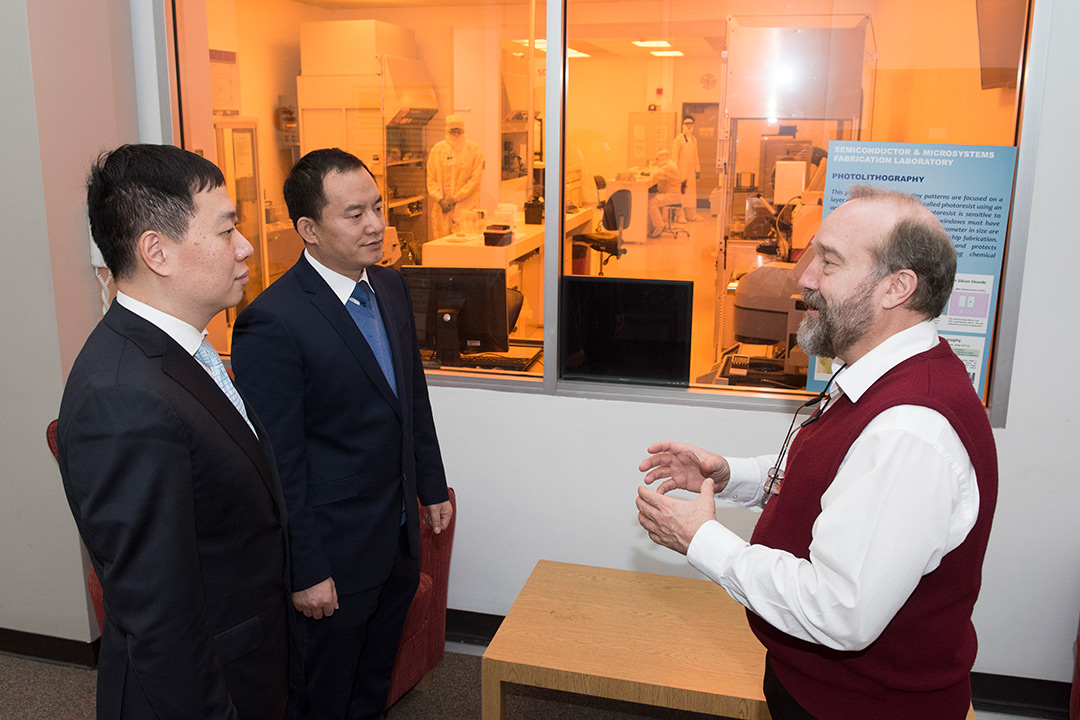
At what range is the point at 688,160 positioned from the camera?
3.76m

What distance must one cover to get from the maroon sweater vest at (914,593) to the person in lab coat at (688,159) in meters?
2.42

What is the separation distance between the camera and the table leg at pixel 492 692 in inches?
88.2

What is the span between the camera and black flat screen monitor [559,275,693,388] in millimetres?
3172

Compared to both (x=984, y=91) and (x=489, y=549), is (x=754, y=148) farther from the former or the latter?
(x=489, y=549)

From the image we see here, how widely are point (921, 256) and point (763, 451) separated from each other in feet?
5.35

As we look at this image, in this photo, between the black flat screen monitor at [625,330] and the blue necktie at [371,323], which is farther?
the black flat screen monitor at [625,330]

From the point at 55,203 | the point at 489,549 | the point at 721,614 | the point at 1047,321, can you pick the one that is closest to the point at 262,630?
the point at 721,614

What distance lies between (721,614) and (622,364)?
106cm

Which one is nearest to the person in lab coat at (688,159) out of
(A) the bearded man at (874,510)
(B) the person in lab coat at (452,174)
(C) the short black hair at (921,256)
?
(B) the person in lab coat at (452,174)

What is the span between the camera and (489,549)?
3.30 m

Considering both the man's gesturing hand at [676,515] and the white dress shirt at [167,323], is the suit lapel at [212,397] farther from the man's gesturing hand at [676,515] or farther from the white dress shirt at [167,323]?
the man's gesturing hand at [676,515]

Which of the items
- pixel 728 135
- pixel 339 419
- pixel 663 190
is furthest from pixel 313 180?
pixel 728 135

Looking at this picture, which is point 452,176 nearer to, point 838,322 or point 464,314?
point 464,314

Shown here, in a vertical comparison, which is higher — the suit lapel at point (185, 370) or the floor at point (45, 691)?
the suit lapel at point (185, 370)
